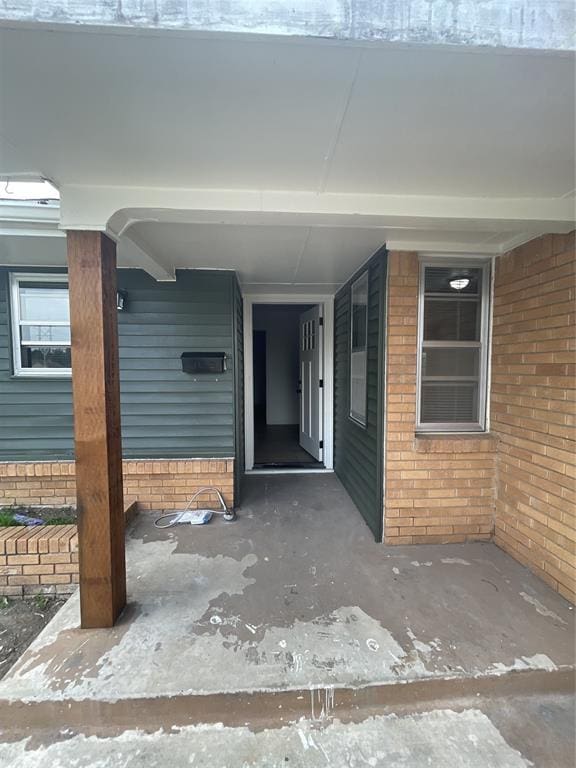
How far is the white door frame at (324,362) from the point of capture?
4.18 meters

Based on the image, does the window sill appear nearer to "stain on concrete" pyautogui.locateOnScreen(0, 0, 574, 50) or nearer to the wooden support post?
the wooden support post

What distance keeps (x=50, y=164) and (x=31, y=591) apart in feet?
8.30

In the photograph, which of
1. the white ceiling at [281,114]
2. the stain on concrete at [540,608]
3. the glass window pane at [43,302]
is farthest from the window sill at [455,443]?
the glass window pane at [43,302]

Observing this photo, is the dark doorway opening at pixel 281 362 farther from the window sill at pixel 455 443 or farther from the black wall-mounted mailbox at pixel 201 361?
the window sill at pixel 455 443

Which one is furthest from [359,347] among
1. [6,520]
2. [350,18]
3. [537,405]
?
[6,520]

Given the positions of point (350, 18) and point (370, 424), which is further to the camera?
point (370, 424)

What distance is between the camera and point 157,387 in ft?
10.6

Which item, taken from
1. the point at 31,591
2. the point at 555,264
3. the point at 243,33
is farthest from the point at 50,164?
the point at 555,264

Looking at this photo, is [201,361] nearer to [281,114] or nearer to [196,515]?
[196,515]

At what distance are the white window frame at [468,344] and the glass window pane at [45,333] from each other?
10.3 feet

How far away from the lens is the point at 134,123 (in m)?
1.22

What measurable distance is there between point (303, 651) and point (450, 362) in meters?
2.17

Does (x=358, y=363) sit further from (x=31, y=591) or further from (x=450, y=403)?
(x=31, y=591)

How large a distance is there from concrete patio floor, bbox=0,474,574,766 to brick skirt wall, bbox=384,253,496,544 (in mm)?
224
